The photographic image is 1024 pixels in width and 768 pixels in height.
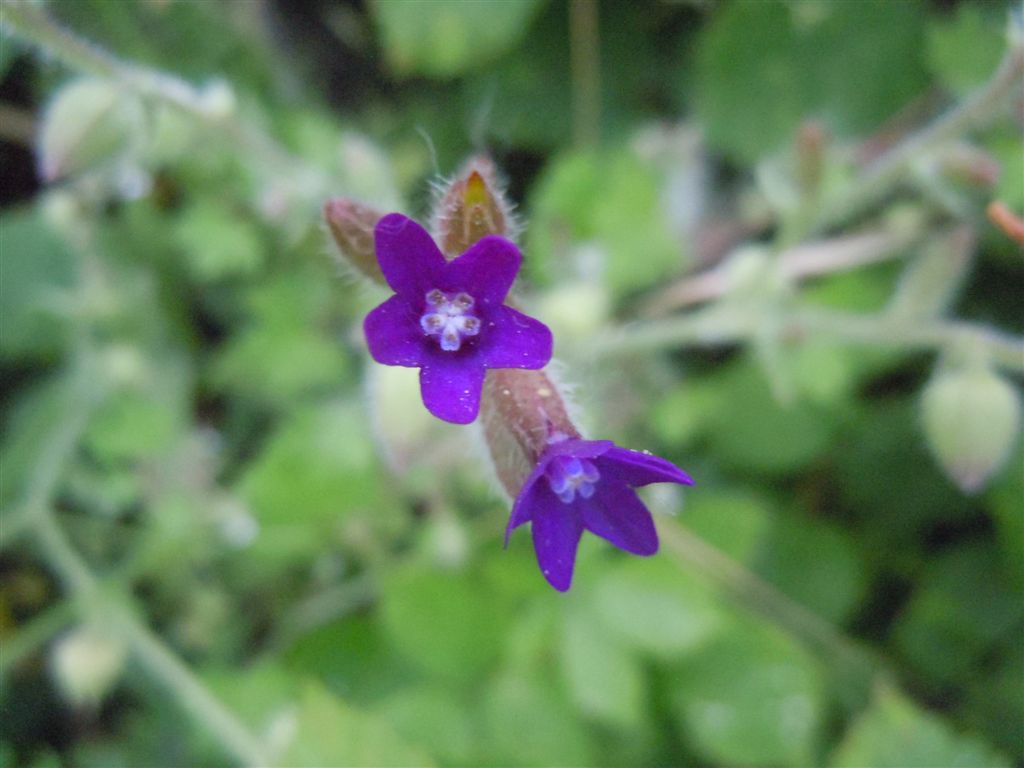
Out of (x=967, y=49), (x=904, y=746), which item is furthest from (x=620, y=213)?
(x=904, y=746)

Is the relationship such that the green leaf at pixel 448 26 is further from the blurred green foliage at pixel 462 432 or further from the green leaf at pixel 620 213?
the green leaf at pixel 620 213

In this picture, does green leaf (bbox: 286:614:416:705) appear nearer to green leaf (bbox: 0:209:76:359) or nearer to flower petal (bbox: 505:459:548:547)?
green leaf (bbox: 0:209:76:359)

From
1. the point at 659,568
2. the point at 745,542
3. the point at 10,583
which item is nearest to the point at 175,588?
the point at 10,583

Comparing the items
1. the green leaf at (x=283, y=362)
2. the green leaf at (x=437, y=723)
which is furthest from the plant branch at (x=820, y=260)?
the green leaf at (x=437, y=723)

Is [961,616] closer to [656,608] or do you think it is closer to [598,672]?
[656,608]

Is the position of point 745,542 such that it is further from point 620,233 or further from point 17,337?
point 17,337

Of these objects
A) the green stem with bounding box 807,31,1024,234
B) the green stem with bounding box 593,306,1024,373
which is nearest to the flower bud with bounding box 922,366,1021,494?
the green stem with bounding box 593,306,1024,373
